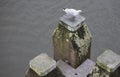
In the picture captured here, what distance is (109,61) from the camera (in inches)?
109

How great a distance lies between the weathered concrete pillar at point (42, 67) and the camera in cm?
282

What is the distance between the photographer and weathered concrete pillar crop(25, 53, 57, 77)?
2.82 meters

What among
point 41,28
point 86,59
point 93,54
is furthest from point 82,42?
point 41,28

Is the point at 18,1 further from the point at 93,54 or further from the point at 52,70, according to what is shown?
the point at 52,70

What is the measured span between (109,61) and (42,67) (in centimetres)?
58

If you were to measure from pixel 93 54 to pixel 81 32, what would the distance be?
4.13 m

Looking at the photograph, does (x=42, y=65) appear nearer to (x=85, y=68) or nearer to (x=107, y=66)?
(x=107, y=66)

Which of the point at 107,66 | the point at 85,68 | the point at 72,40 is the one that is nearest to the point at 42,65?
the point at 72,40

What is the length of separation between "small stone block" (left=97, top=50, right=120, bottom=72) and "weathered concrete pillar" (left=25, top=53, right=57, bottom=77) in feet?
1.40

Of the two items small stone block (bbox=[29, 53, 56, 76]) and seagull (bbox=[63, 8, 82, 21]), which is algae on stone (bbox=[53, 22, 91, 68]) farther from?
small stone block (bbox=[29, 53, 56, 76])

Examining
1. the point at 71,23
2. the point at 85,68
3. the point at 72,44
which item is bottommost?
the point at 85,68

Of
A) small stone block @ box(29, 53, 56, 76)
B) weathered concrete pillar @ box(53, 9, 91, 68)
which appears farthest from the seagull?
small stone block @ box(29, 53, 56, 76)

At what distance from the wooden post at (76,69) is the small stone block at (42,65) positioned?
43cm

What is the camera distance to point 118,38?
751 cm
